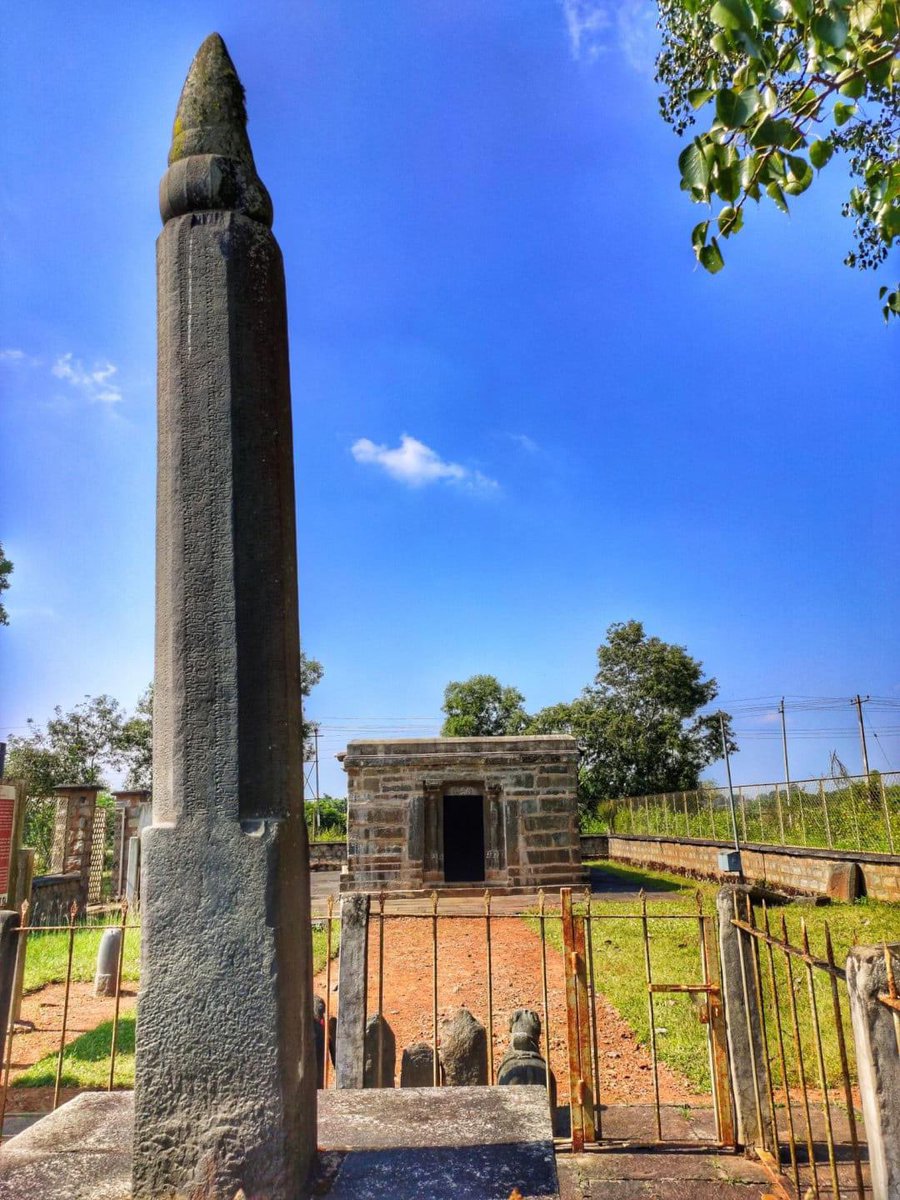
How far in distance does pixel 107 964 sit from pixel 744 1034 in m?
7.43

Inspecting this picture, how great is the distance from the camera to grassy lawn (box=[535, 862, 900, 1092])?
5957 millimetres

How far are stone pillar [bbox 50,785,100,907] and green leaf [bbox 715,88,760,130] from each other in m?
16.1

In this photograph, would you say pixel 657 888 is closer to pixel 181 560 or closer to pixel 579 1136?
pixel 579 1136

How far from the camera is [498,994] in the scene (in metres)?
7.94

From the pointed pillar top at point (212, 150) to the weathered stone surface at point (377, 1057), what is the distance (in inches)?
165

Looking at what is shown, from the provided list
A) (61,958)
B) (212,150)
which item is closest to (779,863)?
(61,958)

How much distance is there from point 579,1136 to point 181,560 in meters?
3.60

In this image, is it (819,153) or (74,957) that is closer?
(819,153)

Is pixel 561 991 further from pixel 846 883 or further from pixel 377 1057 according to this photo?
pixel 846 883

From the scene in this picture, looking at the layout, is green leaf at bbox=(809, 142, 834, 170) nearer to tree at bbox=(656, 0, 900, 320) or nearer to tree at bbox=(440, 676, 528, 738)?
tree at bbox=(656, 0, 900, 320)

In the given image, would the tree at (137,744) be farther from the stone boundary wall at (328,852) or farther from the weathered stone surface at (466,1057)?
the weathered stone surface at (466,1057)

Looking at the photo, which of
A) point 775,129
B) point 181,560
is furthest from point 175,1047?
point 775,129

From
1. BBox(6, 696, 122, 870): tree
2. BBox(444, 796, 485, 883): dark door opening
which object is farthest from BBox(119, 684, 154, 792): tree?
BBox(444, 796, 485, 883): dark door opening

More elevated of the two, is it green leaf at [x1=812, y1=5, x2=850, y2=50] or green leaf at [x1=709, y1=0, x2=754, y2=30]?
green leaf at [x1=812, y1=5, x2=850, y2=50]
